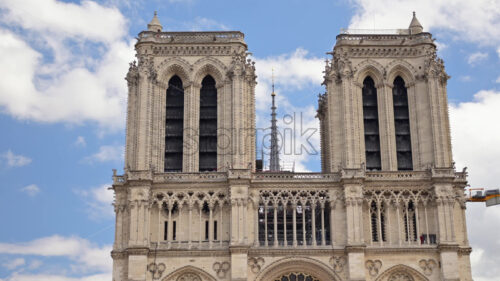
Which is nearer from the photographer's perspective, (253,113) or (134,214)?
(134,214)

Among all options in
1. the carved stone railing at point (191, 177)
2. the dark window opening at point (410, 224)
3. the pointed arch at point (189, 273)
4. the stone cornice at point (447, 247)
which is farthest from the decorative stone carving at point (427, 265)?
the carved stone railing at point (191, 177)

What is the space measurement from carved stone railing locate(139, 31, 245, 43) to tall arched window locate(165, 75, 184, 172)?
282 cm

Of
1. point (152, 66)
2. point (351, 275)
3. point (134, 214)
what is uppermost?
point (152, 66)

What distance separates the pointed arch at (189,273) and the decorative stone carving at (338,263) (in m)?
7.97

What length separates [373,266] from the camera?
182 ft

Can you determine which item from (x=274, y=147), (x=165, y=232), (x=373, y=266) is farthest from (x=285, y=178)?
(x=274, y=147)

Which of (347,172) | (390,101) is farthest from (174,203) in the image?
(390,101)

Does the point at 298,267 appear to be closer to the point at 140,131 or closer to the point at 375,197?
the point at 375,197

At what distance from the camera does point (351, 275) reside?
54.7 metres

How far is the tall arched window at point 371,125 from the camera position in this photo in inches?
2357

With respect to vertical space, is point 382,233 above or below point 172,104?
below

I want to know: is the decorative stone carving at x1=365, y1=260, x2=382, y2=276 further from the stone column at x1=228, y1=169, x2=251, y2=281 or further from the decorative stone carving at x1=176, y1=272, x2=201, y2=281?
the decorative stone carving at x1=176, y1=272, x2=201, y2=281

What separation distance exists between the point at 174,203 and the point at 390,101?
681 inches

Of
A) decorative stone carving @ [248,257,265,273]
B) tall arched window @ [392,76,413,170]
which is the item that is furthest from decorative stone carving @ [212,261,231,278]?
tall arched window @ [392,76,413,170]
